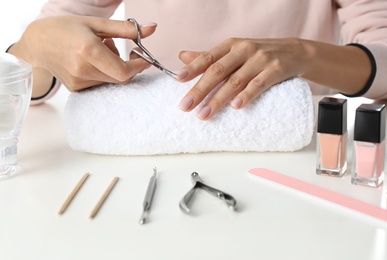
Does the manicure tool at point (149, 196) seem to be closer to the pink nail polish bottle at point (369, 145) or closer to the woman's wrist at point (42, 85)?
the pink nail polish bottle at point (369, 145)

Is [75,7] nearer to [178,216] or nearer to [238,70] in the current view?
[238,70]

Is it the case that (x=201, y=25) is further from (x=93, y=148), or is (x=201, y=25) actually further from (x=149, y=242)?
(x=149, y=242)

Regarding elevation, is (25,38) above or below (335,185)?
above

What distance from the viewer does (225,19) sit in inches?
46.0

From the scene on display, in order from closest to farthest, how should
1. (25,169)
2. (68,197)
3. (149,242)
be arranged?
(149,242) < (68,197) < (25,169)

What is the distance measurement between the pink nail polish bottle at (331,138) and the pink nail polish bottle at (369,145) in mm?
24

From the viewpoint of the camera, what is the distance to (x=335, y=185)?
708mm

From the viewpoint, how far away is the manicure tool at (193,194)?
0.64 meters

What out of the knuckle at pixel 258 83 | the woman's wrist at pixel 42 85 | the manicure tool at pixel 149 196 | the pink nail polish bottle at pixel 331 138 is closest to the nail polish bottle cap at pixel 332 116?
the pink nail polish bottle at pixel 331 138

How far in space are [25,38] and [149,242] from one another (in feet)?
1.71

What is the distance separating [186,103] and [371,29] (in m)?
0.48

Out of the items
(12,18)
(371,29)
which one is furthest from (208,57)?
(12,18)

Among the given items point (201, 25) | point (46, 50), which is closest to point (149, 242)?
point (46, 50)

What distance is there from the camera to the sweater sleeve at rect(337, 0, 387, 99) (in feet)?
3.26
